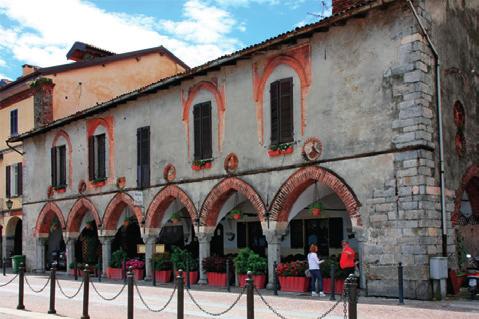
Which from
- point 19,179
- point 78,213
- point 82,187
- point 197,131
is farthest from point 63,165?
point 197,131

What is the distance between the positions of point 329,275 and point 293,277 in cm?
99

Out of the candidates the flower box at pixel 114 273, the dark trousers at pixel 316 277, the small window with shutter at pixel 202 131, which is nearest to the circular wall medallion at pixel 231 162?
the small window with shutter at pixel 202 131

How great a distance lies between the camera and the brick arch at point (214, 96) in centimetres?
1975

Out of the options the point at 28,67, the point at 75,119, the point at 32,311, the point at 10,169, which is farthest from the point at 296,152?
the point at 28,67

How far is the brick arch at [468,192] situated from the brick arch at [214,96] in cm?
720

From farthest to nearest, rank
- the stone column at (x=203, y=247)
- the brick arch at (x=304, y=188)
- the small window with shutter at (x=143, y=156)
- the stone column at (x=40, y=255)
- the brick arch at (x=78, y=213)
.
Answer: the stone column at (x=40, y=255) < the brick arch at (x=78, y=213) < the small window with shutter at (x=143, y=156) < the stone column at (x=203, y=247) < the brick arch at (x=304, y=188)

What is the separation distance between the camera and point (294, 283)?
1689 cm

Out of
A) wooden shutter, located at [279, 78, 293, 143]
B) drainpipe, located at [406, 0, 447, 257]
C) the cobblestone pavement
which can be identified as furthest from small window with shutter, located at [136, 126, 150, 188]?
drainpipe, located at [406, 0, 447, 257]

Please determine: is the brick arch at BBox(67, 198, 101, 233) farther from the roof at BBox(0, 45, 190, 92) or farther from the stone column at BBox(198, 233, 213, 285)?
the roof at BBox(0, 45, 190, 92)

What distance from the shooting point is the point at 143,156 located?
2291 centimetres

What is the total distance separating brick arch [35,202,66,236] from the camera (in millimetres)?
27859

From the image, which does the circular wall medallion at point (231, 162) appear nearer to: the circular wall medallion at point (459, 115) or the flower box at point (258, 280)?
the flower box at point (258, 280)

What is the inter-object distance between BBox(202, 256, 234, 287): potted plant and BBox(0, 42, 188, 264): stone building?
1468 cm

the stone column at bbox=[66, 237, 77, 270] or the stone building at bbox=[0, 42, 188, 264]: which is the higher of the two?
the stone building at bbox=[0, 42, 188, 264]
